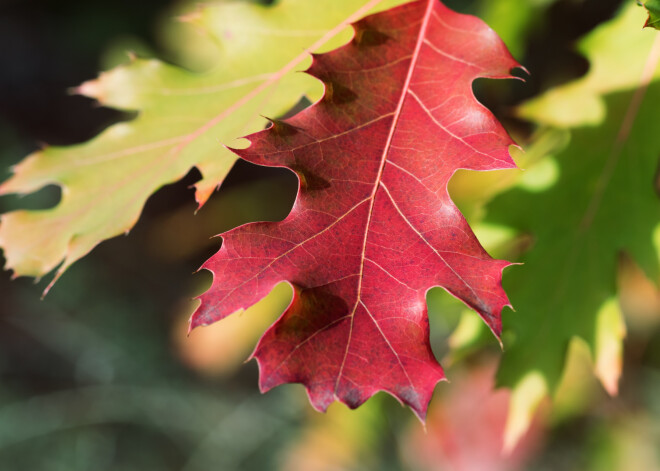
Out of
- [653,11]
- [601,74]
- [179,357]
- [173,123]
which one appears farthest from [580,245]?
[179,357]

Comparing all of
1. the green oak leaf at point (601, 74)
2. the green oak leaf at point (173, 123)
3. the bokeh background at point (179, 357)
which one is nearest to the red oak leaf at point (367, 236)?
the green oak leaf at point (173, 123)

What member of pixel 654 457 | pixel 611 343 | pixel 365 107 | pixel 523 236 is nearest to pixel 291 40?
pixel 365 107

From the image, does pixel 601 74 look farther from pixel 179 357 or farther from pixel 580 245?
pixel 179 357

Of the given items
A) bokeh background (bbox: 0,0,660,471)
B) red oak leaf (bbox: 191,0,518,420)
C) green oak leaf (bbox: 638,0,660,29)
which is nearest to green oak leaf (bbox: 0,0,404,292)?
red oak leaf (bbox: 191,0,518,420)

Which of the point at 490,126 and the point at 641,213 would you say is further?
the point at 641,213

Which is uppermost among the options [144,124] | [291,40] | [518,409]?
[291,40]

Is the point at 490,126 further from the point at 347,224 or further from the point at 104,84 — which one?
the point at 104,84

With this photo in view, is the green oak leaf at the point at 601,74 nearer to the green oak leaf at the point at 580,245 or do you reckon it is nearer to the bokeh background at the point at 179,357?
the green oak leaf at the point at 580,245
